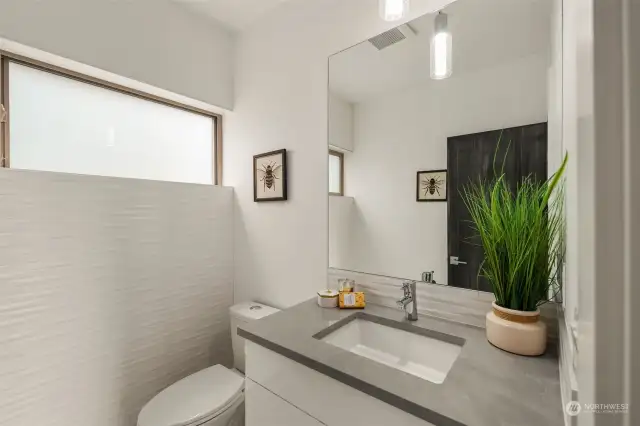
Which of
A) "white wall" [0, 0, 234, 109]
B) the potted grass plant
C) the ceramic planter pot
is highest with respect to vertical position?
"white wall" [0, 0, 234, 109]

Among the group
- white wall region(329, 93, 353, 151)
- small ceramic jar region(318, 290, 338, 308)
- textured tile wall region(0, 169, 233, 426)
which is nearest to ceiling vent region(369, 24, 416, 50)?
white wall region(329, 93, 353, 151)

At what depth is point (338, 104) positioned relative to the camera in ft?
4.67

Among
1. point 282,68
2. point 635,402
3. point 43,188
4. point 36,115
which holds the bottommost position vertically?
point 635,402

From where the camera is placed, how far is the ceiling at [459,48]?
3.18 ft

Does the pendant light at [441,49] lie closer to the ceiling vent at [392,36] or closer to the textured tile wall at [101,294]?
the ceiling vent at [392,36]

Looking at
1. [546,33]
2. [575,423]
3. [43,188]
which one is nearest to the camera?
[575,423]

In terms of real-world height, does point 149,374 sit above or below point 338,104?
below

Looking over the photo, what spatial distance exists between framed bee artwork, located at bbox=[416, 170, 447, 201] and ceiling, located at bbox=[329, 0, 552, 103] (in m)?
0.38

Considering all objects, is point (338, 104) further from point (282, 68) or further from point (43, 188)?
point (43, 188)

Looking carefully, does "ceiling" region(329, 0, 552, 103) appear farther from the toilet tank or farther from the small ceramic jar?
the toilet tank

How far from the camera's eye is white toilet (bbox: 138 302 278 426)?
1161 mm

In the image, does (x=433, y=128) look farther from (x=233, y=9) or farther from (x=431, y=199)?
(x=233, y=9)

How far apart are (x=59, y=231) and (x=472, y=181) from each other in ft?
5.71

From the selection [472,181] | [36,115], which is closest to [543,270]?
[472,181]
